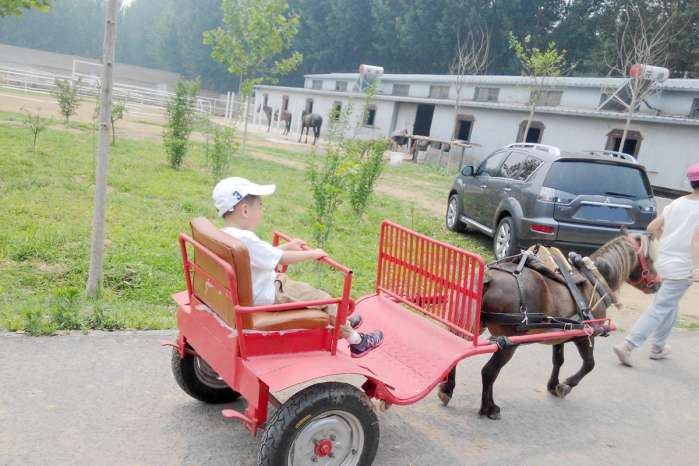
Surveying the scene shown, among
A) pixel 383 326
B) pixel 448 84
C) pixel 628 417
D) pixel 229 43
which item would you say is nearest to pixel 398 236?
pixel 383 326

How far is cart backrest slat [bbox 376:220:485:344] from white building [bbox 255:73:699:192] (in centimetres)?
712

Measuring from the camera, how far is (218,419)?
3.71 meters

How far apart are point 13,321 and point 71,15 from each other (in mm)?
83439

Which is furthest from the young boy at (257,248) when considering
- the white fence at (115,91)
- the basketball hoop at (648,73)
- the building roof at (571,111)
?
the white fence at (115,91)

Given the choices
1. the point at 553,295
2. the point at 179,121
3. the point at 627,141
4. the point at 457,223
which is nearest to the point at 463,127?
the point at 627,141

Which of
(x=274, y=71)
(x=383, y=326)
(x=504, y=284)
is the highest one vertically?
(x=274, y=71)

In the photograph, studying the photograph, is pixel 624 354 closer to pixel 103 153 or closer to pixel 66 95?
pixel 103 153

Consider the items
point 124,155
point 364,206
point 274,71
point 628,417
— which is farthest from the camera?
point 274,71

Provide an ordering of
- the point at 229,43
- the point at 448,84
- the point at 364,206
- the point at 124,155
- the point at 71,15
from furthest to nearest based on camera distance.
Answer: the point at 71,15 < the point at 448,84 < the point at 229,43 < the point at 124,155 < the point at 364,206

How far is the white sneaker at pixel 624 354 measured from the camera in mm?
5523

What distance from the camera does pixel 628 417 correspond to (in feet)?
14.8

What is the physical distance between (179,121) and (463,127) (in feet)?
59.6

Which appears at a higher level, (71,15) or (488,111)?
(71,15)

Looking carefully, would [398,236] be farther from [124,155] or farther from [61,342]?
[124,155]
